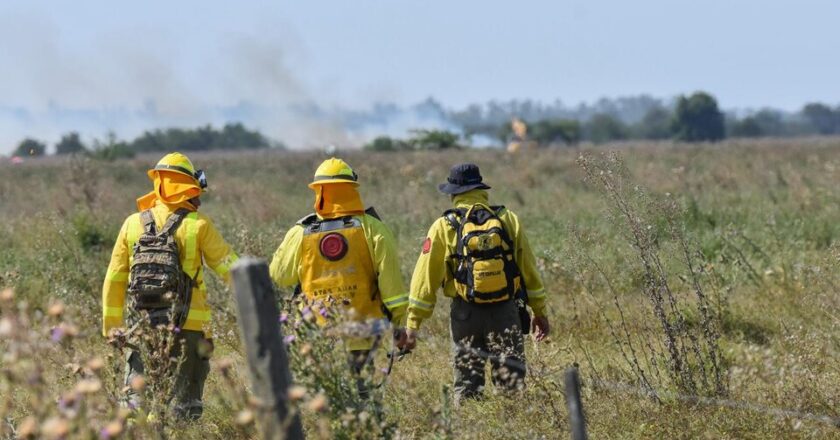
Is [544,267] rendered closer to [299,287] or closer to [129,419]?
[299,287]

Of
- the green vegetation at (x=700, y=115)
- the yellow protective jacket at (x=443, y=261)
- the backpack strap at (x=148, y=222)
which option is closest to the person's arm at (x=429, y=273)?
the yellow protective jacket at (x=443, y=261)

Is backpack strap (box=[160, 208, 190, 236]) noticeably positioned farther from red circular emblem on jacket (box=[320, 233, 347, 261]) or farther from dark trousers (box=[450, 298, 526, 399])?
dark trousers (box=[450, 298, 526, 399])

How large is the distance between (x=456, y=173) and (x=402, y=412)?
1.50m

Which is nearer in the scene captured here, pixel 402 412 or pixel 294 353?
pixel 294 353

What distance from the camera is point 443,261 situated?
5.47m

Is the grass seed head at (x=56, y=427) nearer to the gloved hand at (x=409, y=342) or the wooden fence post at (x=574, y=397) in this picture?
the wooden fence post at (x=574, y=397)

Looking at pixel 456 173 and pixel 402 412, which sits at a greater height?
pixel 456 173

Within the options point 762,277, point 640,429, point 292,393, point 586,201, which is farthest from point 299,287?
point 586,201

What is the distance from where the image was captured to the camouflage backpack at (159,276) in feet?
16.9

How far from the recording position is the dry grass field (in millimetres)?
3727

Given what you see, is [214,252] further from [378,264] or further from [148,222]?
[378,264]

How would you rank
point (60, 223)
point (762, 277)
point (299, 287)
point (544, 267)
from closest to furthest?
point (299, 287) → point (762, 277) → point (544, 267) → point (60, 223)

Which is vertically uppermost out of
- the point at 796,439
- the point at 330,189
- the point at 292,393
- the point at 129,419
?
the point at 330,189

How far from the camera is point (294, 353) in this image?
12.9ft
